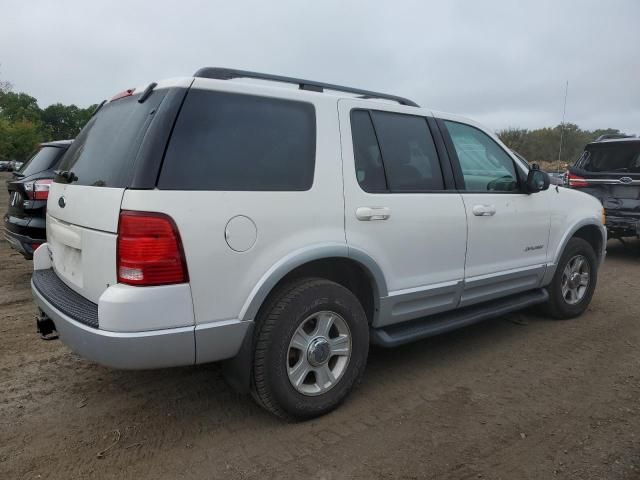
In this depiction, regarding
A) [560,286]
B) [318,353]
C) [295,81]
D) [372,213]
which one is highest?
[295,81]

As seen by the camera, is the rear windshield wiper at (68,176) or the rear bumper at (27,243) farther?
the rear bumper at (27,243)

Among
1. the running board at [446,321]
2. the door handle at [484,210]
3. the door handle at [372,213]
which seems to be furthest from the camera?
the door handle at [484,210]

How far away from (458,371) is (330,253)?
1561 mm

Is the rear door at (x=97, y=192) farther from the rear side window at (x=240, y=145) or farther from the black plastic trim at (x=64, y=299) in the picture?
the rear side window at (x=240, y=145)

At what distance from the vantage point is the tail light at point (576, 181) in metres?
8.32

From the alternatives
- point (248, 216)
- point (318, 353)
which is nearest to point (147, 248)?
point (248, 216)

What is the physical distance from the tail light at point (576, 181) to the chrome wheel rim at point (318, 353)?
6.89 meters

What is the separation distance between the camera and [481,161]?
4.07 metres

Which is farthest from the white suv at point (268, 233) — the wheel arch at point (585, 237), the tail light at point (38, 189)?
the tail light at point (38, 189)

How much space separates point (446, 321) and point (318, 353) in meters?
1.22

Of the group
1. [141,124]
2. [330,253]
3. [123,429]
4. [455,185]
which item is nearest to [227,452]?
[123,429]

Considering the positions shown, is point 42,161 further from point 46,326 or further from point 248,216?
point 248,216

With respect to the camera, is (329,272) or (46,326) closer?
(46,326)

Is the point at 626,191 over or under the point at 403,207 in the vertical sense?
under
